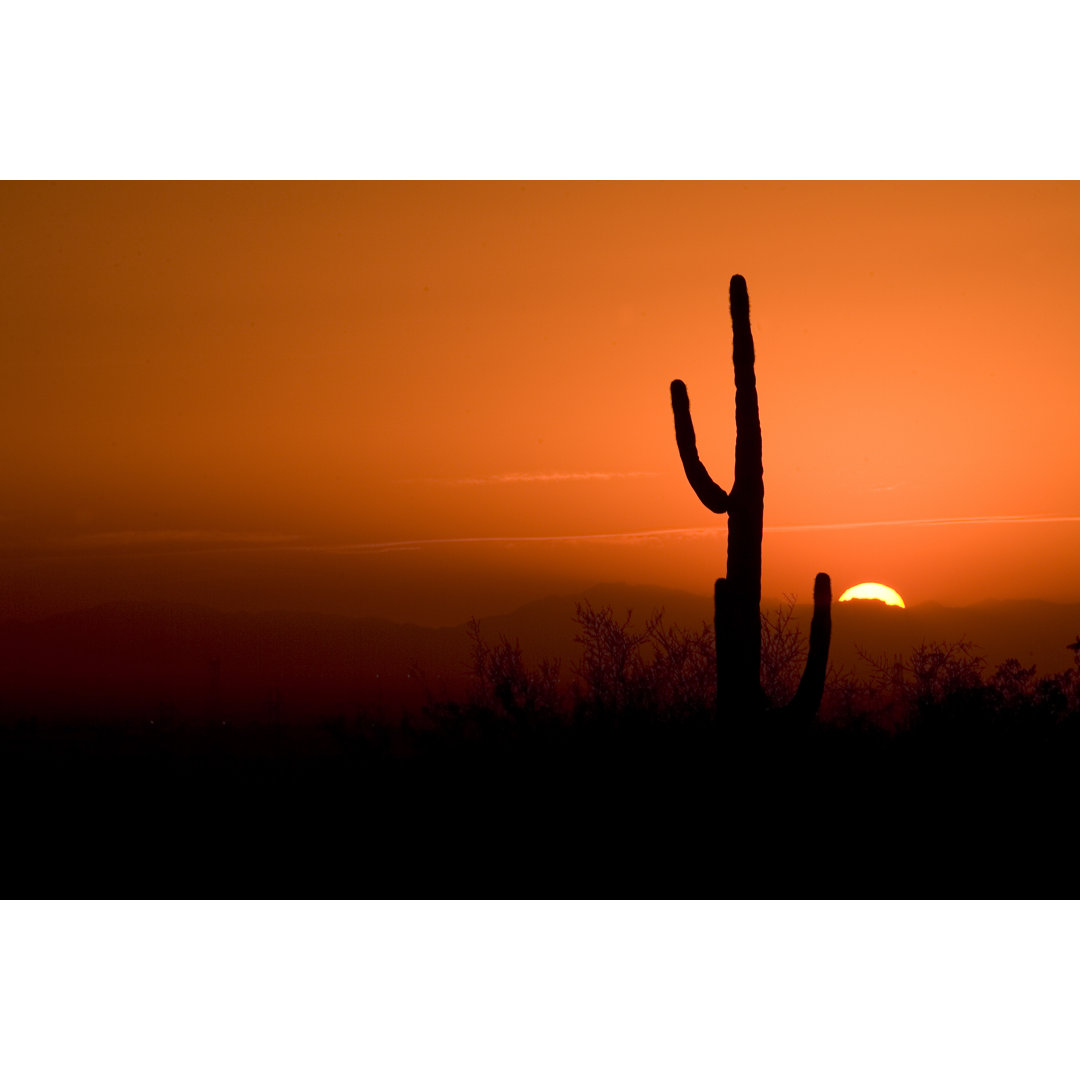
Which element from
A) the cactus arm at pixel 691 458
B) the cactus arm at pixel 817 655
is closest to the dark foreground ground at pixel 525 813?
the cactus arm at pixel 817 655

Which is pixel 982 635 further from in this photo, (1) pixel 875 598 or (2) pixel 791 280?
(2) pixel 791 280

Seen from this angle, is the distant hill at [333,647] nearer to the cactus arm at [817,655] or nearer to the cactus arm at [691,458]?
the cactus arm at [817,655]

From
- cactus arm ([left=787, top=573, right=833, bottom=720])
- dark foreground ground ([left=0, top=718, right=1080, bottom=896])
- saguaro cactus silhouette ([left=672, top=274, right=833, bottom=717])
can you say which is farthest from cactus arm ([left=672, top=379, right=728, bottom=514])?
dark foreground ground ([left=0, top=718, right=1080, bottom=896])

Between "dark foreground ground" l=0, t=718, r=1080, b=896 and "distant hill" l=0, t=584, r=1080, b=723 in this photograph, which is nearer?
"dark foreground ground" l=0, t=718, r=1080, b=896

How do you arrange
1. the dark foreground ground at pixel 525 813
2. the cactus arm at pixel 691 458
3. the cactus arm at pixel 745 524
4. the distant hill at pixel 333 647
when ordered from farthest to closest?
1. the distant hill at pixel 333 647
2. the cactus arm at pixel 691 458
3. the cactus arm at pixel 745 524
4. the dark foreground ground at pixel 525 813

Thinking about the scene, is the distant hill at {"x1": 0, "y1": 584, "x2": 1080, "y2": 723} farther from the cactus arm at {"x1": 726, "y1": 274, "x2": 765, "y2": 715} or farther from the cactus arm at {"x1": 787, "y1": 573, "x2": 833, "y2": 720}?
the cactus arm at {"x1": 726, "y1": 274, "x2": 765, "y2": 715}

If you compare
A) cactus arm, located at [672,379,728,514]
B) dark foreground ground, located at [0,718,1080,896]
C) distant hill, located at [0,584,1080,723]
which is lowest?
dark foreground ground, located at [0,718,1080,896]

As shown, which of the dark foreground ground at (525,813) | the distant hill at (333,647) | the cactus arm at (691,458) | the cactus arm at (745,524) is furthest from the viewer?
the distant hill at (333,647)

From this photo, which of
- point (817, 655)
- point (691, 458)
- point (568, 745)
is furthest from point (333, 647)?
point (817, 655)
